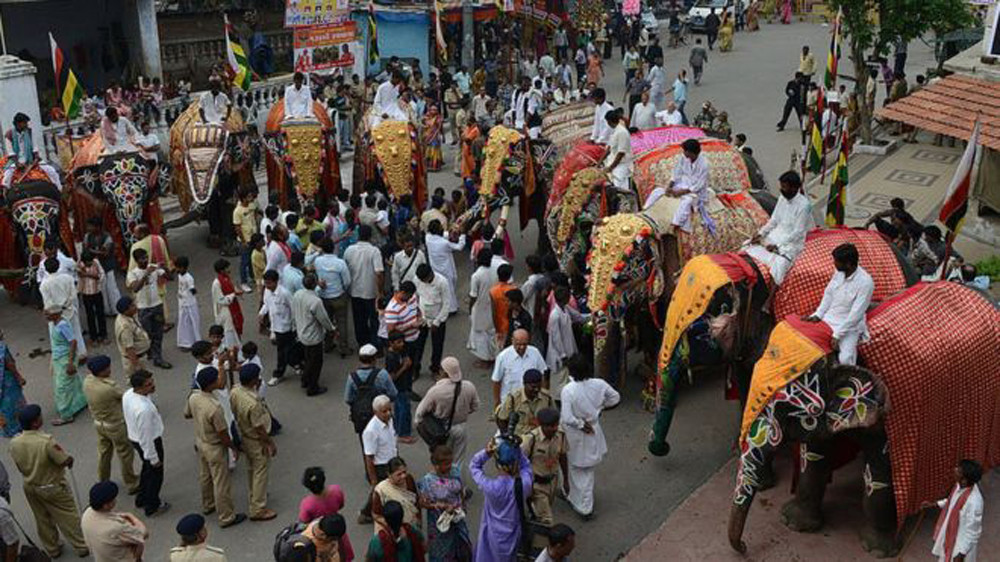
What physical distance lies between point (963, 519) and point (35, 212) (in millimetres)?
9941

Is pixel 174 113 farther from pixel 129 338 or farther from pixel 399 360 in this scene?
pixel 399 360

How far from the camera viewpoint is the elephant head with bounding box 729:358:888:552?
267 inches

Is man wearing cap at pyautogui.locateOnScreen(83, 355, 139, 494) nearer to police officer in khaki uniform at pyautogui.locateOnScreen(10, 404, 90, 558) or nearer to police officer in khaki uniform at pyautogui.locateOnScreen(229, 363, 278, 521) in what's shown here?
police officer in khaki uniform at pyautogui.locateOnScreen(10, 404, 90, 558)

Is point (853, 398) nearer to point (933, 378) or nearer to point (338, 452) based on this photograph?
point (933, 378)

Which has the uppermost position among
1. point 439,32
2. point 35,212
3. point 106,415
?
point 439,32

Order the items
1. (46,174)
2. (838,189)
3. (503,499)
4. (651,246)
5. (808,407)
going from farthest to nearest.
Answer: (46,174) < (838,189) < (651,246) < (808,407) < (503,499)

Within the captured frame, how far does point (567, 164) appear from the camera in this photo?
1169cm

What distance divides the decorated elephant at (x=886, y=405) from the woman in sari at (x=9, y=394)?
624 cm

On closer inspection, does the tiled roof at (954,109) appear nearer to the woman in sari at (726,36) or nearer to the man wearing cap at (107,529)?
the man wearing cap at (107,529)

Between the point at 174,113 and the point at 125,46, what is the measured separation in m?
4.32

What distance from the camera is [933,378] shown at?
23.3 feet

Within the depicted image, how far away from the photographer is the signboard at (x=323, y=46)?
16969 mm

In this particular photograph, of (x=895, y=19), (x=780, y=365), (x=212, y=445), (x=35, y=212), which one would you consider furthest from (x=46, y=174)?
(x=895, y=19)

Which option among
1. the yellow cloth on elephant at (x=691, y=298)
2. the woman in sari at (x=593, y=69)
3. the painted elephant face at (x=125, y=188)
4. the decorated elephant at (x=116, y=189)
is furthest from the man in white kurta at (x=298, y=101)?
the woman in sari at (x=593, y=69)
